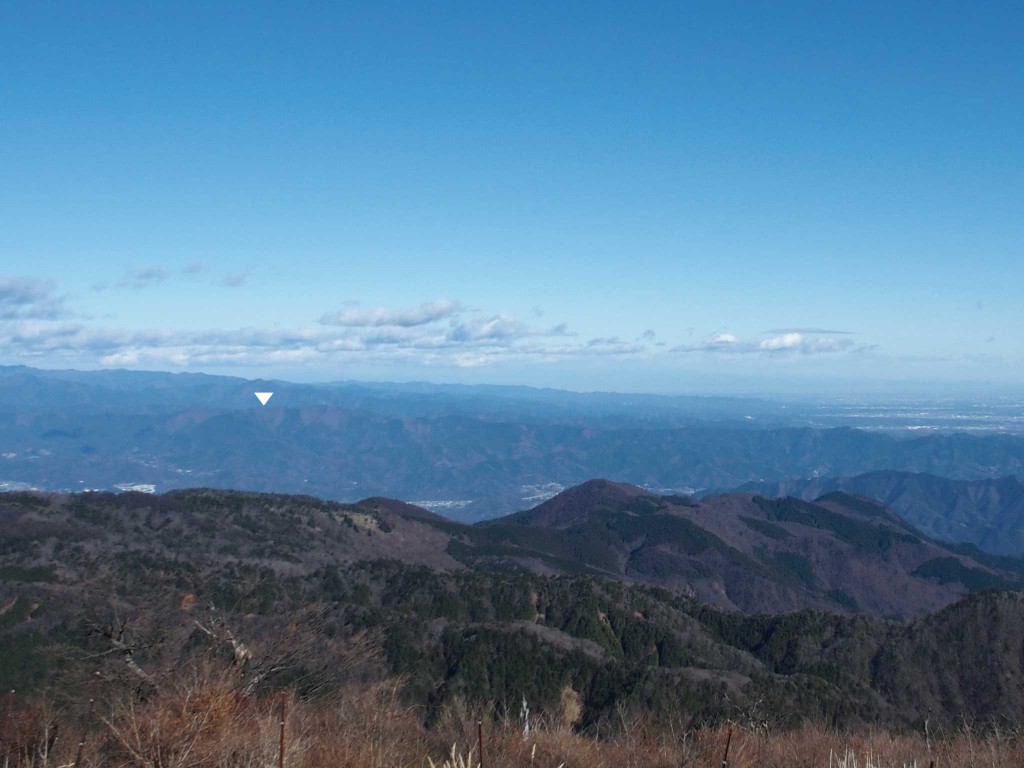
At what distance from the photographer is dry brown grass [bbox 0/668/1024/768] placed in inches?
428

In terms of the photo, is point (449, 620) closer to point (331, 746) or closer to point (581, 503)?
point (331, 746)

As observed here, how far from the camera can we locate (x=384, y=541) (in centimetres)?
10225

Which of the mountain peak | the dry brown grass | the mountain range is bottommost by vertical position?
the mountain peak

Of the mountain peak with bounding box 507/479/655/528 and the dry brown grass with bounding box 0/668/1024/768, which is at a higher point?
the dry brown grass with bounding box 0/668/1024/768

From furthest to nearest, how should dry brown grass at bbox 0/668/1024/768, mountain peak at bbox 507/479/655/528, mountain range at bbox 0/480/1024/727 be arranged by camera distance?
mountain peak at bbox 507/479/655/528
mountain range at bbox 0/480/1024/727
dry brown grass at bbox 0/668/1024/768

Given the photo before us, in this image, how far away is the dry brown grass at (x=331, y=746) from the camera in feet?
35.7

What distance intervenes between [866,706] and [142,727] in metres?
53.2

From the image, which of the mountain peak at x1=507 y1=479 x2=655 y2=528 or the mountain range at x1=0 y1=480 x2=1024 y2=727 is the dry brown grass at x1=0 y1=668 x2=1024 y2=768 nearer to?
the mountain range at x1=0 y1=480 x2=1024 y2=727

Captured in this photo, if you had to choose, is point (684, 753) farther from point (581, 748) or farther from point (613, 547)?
point (613, 547)

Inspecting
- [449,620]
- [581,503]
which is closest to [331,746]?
[449,620]

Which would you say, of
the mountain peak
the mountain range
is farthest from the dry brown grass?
the mountain peak

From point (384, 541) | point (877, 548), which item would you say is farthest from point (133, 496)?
point (877, 548)

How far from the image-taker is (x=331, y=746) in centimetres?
1266

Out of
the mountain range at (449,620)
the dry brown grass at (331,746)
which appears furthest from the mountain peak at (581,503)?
the dry brown grass at (331,746)
